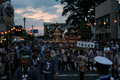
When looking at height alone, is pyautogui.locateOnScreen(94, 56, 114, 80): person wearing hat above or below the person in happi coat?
above

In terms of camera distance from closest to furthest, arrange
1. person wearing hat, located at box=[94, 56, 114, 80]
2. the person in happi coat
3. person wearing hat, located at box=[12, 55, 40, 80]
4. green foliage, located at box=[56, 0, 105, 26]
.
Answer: person wearing hat, located at box=[94, 56, 114, 80] < person wearing hat, located at box=[12, 55, 40, 80] < the person in happi coat < green foliage, located at box=[56, 0, 105, 26]

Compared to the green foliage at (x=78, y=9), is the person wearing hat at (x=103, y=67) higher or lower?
lower

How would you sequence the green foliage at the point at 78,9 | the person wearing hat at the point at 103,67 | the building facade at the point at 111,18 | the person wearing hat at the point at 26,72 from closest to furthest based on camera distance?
the person wearing hat at the point at 103,67 → the person wearing hat at the point at 26,72 → the building facade at the point at 111,18 → the green foliage at the point at 78,9

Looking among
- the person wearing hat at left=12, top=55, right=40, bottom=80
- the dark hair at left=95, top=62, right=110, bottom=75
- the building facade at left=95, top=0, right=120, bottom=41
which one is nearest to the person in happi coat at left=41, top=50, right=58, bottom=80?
the person wearing hat at left=12, top=55, right=40, bottom=80

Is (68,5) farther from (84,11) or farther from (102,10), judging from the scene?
(102,10)

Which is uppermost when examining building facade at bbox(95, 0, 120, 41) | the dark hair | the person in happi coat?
building facade at bbox(95, 0, 120, 41)

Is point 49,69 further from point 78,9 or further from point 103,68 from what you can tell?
point 78,9

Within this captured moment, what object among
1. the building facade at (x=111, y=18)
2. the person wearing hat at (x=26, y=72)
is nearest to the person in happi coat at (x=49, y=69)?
the person wearing hat at (x=26, y=72)

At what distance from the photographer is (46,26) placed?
519 ft

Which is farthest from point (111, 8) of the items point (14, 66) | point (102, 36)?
point (14, 66)

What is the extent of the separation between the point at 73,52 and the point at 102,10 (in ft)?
95.1

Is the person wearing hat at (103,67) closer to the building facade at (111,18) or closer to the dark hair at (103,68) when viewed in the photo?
the dark hair at (103,68)

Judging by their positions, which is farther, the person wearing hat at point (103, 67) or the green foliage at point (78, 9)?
the green foliage at point (78, 9)

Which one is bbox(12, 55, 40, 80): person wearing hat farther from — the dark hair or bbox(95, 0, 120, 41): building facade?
bbox(95, 0, 120, 41): building facade
